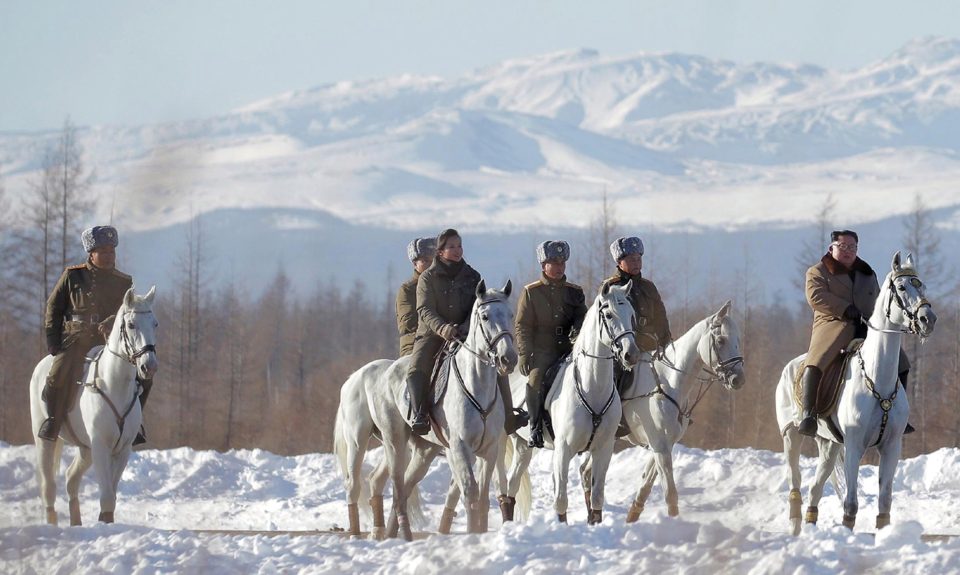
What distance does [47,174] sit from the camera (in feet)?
100

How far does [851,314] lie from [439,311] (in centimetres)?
446

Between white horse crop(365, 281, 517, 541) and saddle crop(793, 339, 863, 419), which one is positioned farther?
saddle crop(793, 339, 863, 419)

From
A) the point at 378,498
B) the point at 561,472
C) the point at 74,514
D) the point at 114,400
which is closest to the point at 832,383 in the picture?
the point at 561,472

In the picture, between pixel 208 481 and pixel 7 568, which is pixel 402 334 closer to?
pixel 7 568

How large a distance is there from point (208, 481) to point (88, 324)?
37.4 ft

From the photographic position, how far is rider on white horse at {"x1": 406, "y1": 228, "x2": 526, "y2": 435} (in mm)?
15820

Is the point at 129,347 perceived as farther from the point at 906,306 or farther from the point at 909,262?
the point at 909,262

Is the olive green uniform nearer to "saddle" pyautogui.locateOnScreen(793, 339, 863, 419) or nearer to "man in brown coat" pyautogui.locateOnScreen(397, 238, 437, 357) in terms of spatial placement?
"saddle" pyautogui.locateOnScreen(793, 339, 863, 419)

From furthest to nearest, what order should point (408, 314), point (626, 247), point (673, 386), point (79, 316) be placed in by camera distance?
point (673, 386) → point (408, 314) → point (626, 247) → point (79, 316)

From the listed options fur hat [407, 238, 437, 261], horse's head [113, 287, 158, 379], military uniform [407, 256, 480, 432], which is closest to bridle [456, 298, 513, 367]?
military uniform [407, 256, 480, 432]

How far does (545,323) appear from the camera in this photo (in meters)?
17.1

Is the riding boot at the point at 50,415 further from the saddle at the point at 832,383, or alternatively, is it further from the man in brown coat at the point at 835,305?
the saddle at the point at 832,383

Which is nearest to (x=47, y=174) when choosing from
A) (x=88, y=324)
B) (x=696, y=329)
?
(x=88, y=324)

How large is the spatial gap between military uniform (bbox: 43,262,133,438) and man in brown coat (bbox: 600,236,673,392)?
17.8 feet
